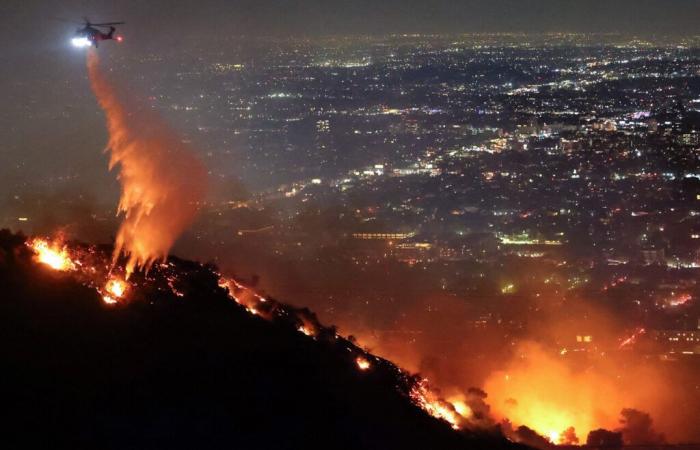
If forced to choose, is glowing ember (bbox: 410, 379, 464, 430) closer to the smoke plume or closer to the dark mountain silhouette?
the dark mountain silhouette

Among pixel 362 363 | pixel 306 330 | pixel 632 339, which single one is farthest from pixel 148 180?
pixel 632 339

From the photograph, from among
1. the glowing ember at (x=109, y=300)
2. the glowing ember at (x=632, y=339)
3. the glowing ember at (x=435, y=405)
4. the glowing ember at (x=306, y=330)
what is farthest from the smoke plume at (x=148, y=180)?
the glowing ember at (x=632, y=339)

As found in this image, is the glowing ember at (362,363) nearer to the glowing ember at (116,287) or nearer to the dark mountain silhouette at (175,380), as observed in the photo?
the dark mountain silhouette at (175,380)

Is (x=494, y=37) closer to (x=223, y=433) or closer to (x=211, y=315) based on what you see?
(x=211, y=315)

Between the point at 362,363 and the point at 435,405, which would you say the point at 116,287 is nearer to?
the point at 362,363

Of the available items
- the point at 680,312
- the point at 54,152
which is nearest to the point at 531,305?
the point at 680,312

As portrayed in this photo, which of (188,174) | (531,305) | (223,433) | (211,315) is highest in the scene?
(188,174)
